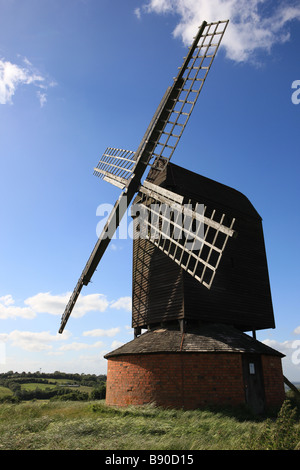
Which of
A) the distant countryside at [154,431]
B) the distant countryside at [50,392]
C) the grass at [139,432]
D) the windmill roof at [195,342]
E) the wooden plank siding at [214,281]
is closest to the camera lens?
the distant countryside at [154,431]

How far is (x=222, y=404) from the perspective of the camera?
507 inches

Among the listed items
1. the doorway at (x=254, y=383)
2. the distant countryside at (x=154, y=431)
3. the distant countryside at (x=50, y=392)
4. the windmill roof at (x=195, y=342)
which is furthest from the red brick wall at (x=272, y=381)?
the distant countryside at (x=50, y=392)

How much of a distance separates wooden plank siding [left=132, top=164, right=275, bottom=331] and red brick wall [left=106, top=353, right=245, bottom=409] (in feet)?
7.18

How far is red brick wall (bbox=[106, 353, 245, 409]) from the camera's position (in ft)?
42.5

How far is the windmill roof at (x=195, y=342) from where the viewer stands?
13.7 metres

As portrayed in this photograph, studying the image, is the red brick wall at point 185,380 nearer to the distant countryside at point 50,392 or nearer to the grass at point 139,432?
the grass at point 139,432

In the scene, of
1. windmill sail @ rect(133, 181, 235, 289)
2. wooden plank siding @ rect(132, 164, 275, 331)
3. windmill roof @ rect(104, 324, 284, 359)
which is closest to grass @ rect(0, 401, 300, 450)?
windmill roof @ rect(104, 324, 284, 359)

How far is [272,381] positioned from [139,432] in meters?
8.86

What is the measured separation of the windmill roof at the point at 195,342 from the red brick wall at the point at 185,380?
28cm

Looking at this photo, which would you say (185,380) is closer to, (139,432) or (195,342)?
(195,342)

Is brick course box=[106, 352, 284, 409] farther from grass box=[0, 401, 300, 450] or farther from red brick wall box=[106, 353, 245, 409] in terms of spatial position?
grass box=[0, 401, 300, 450]

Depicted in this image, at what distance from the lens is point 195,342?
14.1 metres

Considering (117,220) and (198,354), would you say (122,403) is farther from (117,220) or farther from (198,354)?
(117,220)
